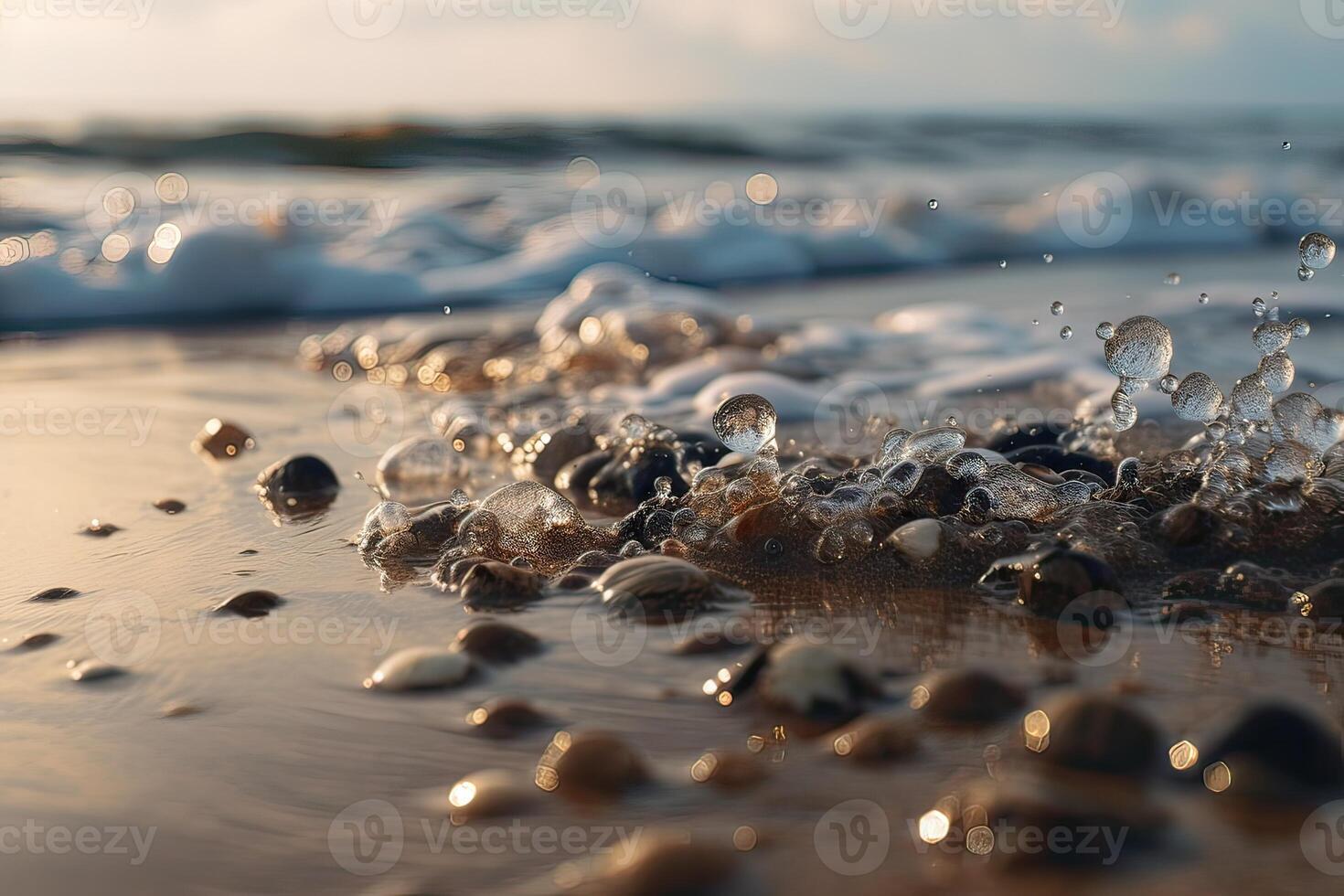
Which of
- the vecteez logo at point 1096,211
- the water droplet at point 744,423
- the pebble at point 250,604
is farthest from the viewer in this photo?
the vecteez logo at point 1096,211

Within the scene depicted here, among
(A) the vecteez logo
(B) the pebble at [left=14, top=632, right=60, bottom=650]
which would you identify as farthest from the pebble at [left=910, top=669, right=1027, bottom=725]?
(A) the vecteez logo

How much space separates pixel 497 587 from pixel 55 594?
76cm

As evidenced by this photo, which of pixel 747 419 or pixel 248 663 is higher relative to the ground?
pixel 747 419

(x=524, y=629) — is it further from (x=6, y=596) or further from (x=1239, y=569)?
(x=1239, y=569)

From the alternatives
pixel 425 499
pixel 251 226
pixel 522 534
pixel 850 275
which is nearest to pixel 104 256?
pixel 251 226

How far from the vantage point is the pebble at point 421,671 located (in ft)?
4.91

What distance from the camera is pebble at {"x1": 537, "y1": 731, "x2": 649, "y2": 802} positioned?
1225 mm

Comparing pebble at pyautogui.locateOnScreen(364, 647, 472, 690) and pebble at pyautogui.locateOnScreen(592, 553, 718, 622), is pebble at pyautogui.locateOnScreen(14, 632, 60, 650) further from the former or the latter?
pebble at pyautogui.locateOnScreen(592, 553, 718, 622)

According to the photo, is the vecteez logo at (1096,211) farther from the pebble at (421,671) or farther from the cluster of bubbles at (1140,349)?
the pebble at (421,671)

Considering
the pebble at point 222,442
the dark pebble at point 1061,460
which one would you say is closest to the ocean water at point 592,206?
the pebble at point 222,442

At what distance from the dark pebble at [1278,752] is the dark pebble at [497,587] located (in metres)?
1.01

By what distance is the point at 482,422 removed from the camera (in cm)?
329

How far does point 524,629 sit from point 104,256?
20.9ft

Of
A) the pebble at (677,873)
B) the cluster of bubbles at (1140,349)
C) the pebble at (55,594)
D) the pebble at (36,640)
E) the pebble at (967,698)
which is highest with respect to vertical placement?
the cluster of bubbles at (1140,349)
